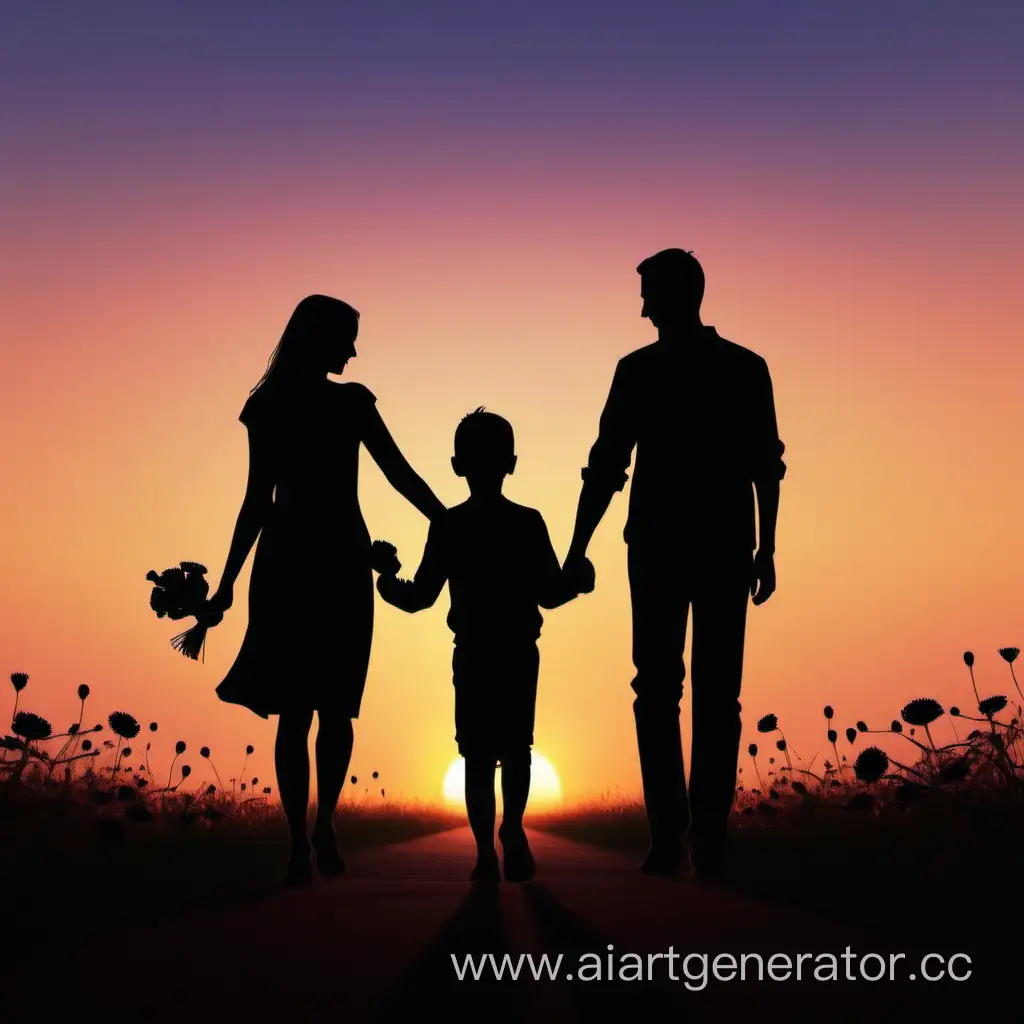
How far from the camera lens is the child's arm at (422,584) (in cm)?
707

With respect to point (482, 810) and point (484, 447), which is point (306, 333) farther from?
point (482, 810)

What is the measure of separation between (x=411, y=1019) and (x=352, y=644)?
3.70 m

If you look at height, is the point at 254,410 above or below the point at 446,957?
above

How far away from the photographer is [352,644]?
6945mm

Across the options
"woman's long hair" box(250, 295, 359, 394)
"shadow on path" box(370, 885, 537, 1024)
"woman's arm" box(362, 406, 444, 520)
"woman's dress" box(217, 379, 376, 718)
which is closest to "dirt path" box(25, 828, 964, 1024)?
"shadow on path" box(370, 885, 537, 1024)

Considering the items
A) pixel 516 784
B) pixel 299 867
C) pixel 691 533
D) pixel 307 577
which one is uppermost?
pixel 691 533

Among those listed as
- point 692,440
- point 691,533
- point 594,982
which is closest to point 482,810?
point 691,533

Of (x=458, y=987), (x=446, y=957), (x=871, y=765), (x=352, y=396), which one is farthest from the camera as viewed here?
(x=352, y=396)

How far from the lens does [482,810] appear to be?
6535 millimetres

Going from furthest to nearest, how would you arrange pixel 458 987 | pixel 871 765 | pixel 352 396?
pixel 352 396 < pixel 871 765 < pixel 458 987

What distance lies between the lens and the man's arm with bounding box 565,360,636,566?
7.05m

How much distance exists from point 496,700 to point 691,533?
4.25ft

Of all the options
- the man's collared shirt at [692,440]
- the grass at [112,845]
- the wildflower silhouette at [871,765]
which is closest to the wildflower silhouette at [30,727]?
the grass at [112,845]

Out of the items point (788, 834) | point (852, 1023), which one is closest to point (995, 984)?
point (852, 1023)
